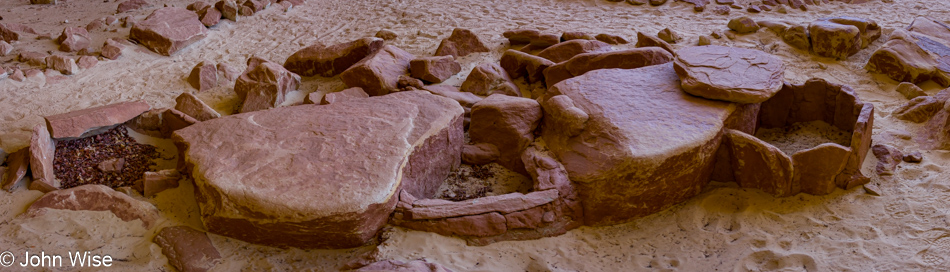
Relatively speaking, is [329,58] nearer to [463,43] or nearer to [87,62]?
[463,43]

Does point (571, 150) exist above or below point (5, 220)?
above

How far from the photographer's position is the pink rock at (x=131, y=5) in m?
6.65

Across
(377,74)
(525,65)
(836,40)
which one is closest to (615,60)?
(525,65)

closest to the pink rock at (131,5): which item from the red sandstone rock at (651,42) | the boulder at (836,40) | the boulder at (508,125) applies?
the boulder at (508,125)

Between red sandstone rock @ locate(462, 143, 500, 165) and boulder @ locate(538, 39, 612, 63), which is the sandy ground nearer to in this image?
red sandstone rock @ locate(462, 143, 500, 165)

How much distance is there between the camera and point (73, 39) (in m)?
5.60

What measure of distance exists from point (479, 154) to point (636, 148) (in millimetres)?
1016

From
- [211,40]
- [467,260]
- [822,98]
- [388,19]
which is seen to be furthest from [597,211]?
[211,40]

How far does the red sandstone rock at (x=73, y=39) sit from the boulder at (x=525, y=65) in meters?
3.94

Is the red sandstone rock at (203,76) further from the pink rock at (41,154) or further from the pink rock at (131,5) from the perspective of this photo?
the pink rock at (131,5)

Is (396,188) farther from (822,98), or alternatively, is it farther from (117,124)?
(822,98)

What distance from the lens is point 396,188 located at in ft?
9.93

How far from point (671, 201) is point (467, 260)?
128 centimetres

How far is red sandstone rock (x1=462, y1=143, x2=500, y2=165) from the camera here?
3793mm
